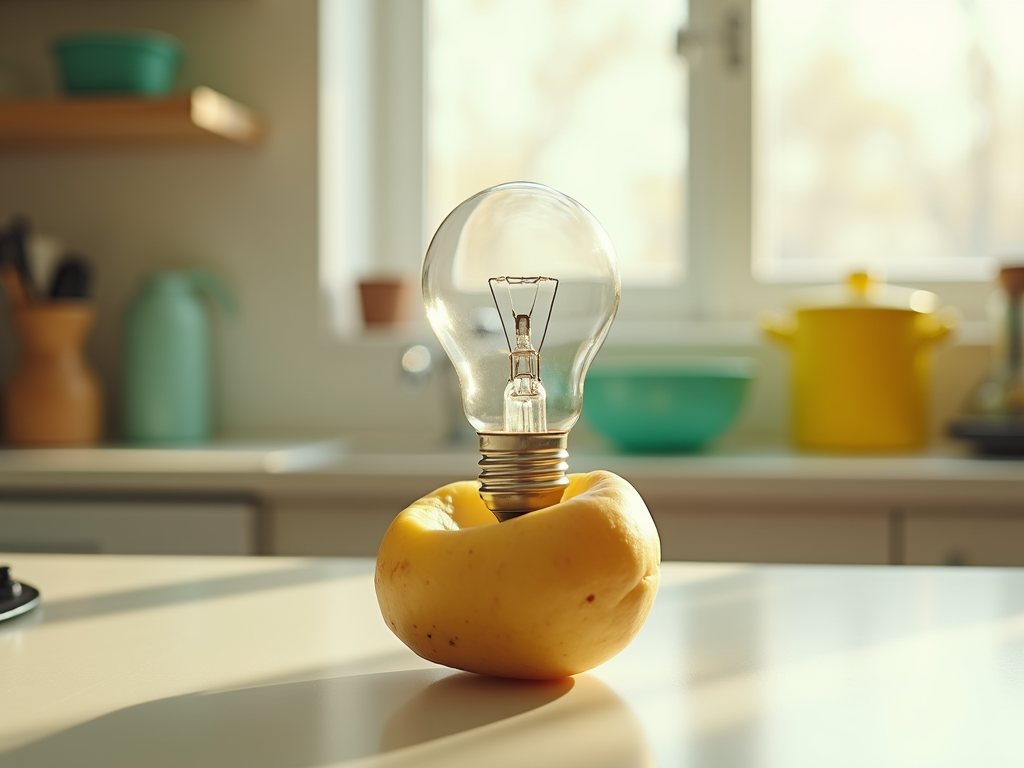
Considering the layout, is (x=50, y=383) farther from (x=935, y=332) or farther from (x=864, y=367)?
(x=935, y=332)

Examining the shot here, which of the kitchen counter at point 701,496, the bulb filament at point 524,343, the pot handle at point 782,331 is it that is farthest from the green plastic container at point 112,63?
the bulb filament at point 524,343

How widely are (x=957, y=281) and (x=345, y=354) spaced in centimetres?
125

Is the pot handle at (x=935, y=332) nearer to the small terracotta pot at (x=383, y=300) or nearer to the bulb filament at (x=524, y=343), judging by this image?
the small terracotta pot at (x=383, y=300)

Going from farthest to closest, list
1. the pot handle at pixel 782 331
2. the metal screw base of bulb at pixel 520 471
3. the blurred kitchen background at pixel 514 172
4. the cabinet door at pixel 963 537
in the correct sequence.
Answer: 1. the blurred kitchen background at pixel 514 172
2. the pot handle at pixel 782 331
3. the cabinet door at pixel 963 537
4. the metal screw base of bulb at pixel 520 471

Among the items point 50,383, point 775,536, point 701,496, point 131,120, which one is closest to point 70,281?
point 50,383

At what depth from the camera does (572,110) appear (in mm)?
2459

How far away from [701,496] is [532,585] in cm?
110

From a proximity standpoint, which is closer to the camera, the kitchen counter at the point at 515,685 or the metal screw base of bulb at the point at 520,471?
the kitchen counter at the point at 515,685

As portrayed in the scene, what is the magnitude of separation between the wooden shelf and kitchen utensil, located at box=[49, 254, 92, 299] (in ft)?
0.86

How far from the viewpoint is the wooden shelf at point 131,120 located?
1.97 meters

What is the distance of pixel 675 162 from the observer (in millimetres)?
2408

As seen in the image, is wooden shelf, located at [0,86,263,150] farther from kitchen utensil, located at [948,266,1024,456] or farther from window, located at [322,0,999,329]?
kitchen utensil, located at [948,266,1024,456]

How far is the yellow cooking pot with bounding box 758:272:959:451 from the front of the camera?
1.86 meters

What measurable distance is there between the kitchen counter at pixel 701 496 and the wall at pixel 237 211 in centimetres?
49
